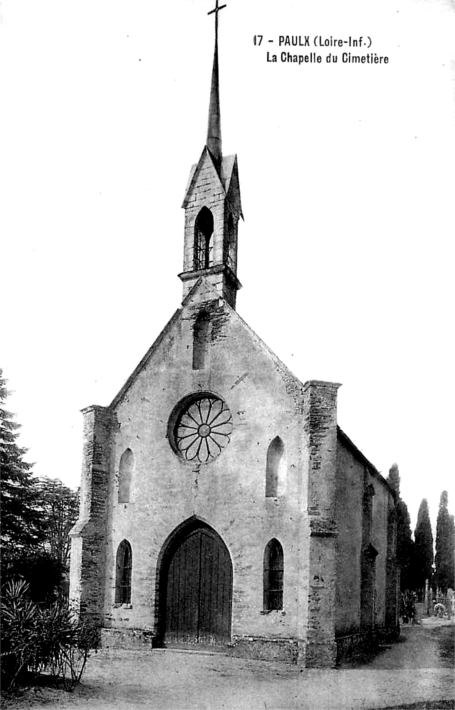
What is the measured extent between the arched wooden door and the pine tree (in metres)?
9.32

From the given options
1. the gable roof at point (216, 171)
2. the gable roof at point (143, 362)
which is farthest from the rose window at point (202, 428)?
the gable roof at point (216, 171)

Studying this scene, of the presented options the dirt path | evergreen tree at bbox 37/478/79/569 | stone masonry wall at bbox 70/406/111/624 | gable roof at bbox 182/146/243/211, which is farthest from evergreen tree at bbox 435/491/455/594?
gable roof at bbox 182/146/243/211

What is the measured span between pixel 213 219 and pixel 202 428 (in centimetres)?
649

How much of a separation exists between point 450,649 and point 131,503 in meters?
10.3

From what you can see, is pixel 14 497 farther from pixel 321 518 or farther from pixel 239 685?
pixel 239 685

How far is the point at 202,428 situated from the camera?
→ 64.7ft

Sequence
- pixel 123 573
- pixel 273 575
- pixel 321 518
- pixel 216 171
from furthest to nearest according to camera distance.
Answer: pixel 216 171
pixel 123 573
pixel 273 575
pixel 321 518

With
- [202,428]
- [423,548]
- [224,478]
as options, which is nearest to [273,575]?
[224,478]

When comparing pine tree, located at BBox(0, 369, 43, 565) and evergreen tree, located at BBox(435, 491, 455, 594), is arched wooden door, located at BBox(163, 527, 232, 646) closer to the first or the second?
pine tree, located at BBox(0, 369, 43, 565)

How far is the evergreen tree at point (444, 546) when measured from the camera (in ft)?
123

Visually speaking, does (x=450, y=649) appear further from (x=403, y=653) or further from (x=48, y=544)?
(x=48, y=544)

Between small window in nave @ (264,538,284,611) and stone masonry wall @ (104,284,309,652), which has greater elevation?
stone masonry wall @ (104,284,309,652)

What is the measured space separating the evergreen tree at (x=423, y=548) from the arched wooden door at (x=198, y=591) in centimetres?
2264

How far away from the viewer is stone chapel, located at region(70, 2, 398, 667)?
17.4 metres
